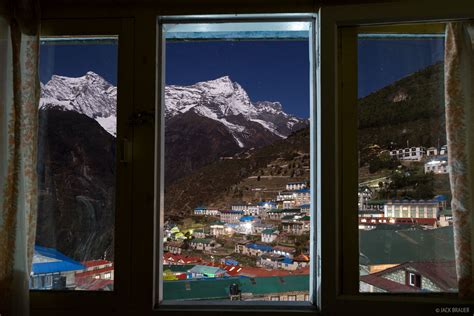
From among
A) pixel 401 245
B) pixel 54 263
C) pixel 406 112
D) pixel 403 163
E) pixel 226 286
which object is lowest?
pixel 226 286

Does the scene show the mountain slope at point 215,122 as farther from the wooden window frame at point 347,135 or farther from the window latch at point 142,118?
the wooden window frame at point 347,135

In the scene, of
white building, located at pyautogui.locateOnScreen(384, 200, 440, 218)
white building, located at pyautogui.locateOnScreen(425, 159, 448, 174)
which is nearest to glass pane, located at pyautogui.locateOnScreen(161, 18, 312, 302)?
white building, located at pyautogui.locateOnScreen(384, 200, 440, 218)

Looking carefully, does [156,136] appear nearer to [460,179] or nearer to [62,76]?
[62,76]

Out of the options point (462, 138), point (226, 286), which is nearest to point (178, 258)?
point (226, 286)

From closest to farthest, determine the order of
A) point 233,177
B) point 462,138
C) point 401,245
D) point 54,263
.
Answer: point 462,138 → point 401,245 → point 54,263 → point 233,177

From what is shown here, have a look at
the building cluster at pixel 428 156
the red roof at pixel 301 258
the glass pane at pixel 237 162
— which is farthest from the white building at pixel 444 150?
the red roof at pixel 301 258

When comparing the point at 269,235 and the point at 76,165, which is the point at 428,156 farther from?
the point at 76,165

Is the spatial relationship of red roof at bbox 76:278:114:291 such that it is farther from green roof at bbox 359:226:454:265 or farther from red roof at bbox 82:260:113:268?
green roof at bbox 359:226:454:265
